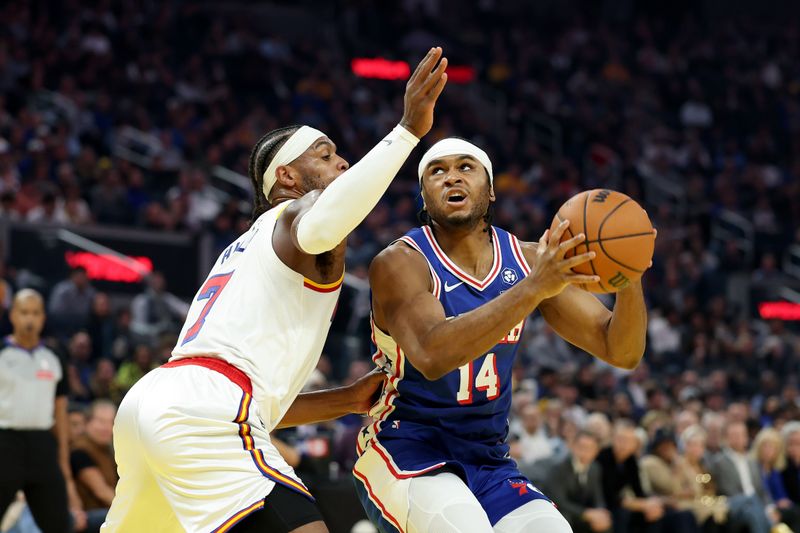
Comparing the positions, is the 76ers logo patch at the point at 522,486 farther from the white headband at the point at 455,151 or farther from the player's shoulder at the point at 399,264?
the white headband at the point at 455,151

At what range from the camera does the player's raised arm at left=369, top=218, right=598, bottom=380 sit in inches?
162

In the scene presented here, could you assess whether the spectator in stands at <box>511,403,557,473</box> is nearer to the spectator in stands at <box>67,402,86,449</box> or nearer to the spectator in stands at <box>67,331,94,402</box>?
the spectator in stands at <box>67,402,86,449</box>

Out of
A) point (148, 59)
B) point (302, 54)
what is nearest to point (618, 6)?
point (302, 54)

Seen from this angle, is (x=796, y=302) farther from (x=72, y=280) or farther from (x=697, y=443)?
(x=72, y=280)

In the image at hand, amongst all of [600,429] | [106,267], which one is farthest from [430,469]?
[106,267]

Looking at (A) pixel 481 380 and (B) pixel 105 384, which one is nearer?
(A) pixel 481 380

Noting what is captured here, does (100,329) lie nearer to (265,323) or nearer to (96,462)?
(96,462)

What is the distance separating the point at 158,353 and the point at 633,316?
24.9ft

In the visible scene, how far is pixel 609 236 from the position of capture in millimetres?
4270

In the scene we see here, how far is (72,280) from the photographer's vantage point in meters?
12.6

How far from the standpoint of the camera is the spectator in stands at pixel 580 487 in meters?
10.7

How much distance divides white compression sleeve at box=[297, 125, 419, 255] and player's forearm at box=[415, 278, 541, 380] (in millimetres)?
517

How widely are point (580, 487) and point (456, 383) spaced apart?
669 centimetres

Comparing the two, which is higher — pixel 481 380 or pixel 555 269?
pixel 555 269
